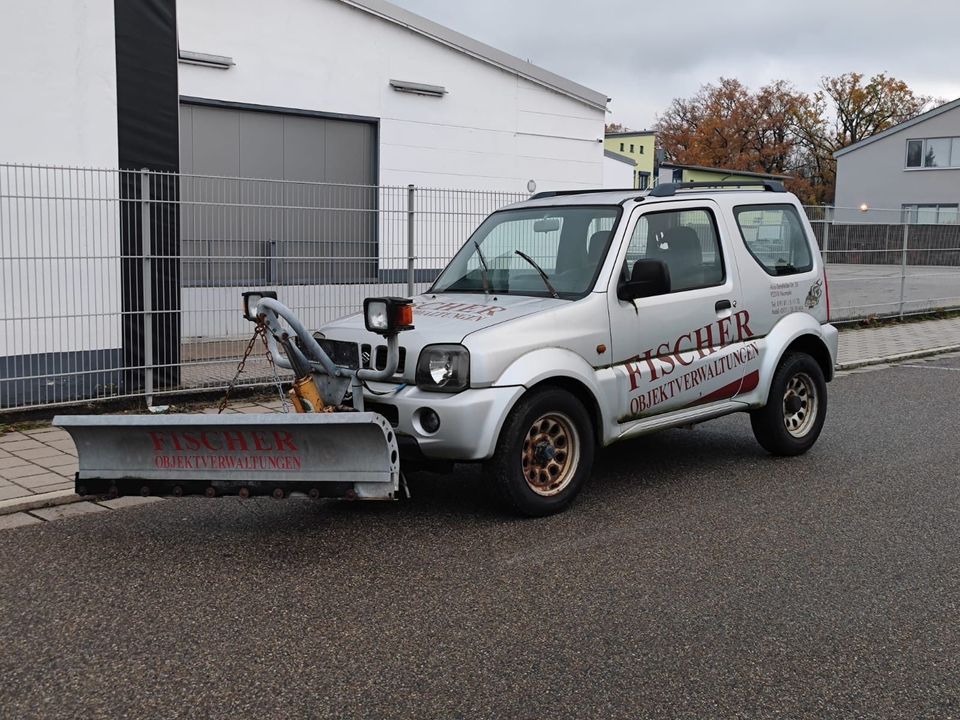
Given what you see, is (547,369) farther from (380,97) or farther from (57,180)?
(380,97)

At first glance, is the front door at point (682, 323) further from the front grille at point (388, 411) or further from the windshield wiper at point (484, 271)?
the front grille at point (388, 411)

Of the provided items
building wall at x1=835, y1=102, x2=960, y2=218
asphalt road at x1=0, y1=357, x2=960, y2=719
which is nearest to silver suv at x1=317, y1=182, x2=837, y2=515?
asphalt road at x1=0, y1=357, x2=960, y2=719

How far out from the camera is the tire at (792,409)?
7344mm

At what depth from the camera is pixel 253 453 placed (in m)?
5.21

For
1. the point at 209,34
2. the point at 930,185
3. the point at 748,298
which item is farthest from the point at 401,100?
the point at 930,185

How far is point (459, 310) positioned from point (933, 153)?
47307 mm

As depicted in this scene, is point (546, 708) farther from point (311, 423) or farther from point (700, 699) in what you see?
point (311, 423)

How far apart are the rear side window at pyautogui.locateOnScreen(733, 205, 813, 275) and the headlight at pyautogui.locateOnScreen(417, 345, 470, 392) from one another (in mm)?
2673

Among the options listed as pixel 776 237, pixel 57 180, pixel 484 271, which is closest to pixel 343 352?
pixel 484 271

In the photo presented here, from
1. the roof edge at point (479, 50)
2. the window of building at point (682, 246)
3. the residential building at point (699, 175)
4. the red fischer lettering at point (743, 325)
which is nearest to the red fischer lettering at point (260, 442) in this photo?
the window of building at point (682, 246)

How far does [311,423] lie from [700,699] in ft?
7.52

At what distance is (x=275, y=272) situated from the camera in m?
9.88

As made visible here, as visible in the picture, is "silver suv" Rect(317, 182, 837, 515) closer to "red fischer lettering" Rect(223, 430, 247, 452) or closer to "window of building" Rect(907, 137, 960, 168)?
"red fischer lettering" Rect(223, 430, 247, 452)

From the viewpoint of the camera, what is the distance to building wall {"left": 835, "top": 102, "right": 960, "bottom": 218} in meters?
46.9
